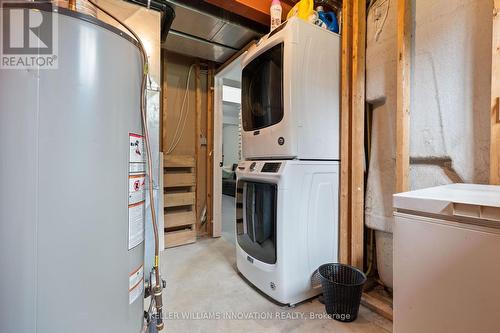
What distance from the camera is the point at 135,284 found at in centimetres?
86

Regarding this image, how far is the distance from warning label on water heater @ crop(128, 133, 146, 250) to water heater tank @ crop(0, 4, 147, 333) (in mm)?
31

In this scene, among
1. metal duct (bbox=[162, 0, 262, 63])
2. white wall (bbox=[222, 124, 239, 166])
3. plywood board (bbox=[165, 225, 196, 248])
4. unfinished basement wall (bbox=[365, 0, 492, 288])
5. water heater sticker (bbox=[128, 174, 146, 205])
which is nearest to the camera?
water heater sticker (bbox=[128, 174, 146, 205])

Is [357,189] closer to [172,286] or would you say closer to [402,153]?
[402,153]

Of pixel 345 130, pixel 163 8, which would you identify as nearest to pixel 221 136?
pixel 163 8

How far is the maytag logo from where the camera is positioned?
0.64 meters

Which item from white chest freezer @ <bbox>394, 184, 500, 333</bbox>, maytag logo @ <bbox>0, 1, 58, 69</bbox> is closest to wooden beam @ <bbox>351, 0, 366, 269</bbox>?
white chest freezer @ <bbox>394, 184, 500, 333</bbox>

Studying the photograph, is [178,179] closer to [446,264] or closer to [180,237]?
[180,237]

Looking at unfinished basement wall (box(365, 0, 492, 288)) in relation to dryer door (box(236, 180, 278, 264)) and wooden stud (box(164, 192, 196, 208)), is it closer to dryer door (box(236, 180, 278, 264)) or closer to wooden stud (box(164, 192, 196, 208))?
dryer door (box(236, 180, 278, 264))

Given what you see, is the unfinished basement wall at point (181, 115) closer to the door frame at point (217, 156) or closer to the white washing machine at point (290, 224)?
the door frame at point (217, 156)

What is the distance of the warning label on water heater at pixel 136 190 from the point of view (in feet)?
2.67

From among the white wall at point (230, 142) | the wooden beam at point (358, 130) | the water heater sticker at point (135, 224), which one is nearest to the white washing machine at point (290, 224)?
the wooden beam at point (358, 130)

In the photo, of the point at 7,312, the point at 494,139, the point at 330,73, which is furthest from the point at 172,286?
the point at 494,139

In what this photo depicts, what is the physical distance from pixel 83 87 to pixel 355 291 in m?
1.61

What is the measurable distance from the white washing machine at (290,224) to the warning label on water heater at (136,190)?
854 mm
